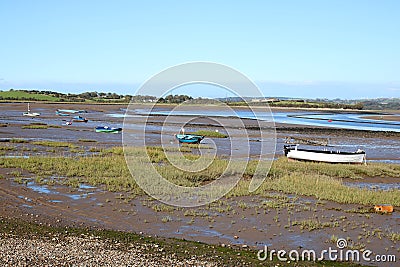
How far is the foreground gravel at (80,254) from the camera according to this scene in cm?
1134

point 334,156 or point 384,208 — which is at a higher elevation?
point 334,156

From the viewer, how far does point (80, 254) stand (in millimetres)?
11977

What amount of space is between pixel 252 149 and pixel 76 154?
1718cm

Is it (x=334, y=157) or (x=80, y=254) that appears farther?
(x=334, y=157)

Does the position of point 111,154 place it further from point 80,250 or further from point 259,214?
point 80,250

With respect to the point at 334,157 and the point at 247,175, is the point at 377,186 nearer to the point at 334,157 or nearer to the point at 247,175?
the point at 247,175

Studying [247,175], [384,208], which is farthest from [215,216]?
[247,175]

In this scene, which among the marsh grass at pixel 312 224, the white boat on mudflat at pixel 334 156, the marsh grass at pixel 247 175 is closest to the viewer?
the marsh grass at pixel 312 224

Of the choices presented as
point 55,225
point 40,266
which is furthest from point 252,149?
point 40,266

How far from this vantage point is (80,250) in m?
12.3

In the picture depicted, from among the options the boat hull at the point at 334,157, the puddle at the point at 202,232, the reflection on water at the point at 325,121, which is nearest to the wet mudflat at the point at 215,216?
the puddle at the point at 202,232

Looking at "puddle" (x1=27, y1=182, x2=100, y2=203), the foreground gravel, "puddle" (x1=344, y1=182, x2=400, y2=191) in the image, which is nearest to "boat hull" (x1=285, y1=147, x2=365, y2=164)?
"puddle" (x1=344, y1=182, x2=400, y2=191)

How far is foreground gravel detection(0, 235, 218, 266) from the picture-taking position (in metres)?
11.3

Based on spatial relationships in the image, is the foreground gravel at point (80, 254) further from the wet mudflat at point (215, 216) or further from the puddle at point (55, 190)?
the puddle at point (55, 190)
